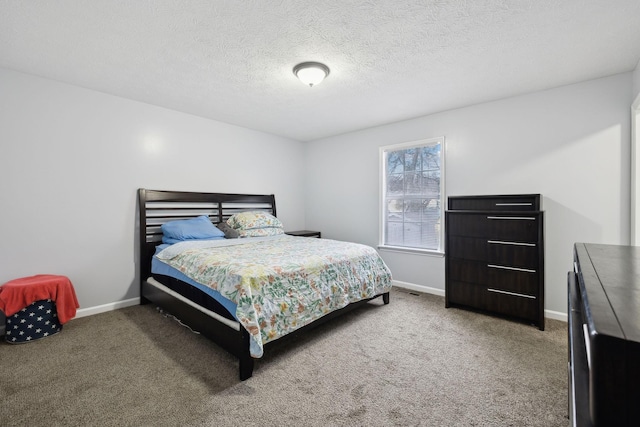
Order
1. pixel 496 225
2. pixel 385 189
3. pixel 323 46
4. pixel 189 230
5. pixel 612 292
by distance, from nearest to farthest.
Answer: pixel 612 292 → pixel 323 46 → pixel 496 225 → pixel 189 230 → pixel 385 189

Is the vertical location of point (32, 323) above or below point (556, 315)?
above

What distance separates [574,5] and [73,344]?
4411mm

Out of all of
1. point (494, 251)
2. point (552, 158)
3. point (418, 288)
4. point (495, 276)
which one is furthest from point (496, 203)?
point (418, 288)

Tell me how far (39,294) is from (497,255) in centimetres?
425

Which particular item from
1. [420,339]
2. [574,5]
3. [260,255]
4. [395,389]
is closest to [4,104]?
[260,255]

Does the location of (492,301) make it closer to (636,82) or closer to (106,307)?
(636,82)

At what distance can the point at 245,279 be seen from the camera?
1986mm

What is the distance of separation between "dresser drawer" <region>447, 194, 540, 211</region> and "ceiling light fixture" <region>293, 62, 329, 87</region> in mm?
2035

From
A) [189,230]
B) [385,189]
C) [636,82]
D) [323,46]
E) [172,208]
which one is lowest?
[189,230]

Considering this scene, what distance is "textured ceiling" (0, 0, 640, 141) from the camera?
71.3 inches

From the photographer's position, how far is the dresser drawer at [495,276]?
2719 mm

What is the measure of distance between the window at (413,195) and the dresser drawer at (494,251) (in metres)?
0.58

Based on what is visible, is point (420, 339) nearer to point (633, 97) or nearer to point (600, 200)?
point (600, 200)

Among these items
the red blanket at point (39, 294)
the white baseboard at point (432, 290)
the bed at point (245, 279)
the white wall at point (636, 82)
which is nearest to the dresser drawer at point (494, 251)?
the white baseboard at point (432, 290)
